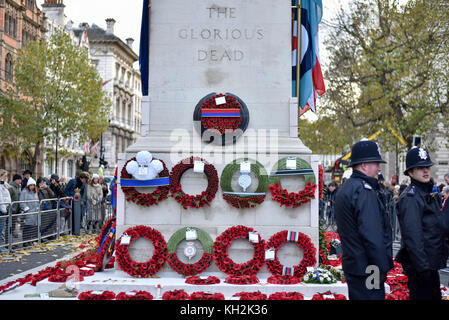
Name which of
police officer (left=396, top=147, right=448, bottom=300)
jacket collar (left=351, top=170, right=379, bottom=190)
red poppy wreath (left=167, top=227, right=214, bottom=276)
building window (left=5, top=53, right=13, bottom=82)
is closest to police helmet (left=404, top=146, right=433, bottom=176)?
police officer (left=396, top=147, right=448, bottom=300)

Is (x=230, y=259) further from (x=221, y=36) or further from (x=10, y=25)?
(x=10, y=25)

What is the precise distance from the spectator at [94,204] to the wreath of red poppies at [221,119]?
1068 cm

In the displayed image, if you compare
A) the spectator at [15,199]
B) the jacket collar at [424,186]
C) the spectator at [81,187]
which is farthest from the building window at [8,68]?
the jacket collar at [424,186]

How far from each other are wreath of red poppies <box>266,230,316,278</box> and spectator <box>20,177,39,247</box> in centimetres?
825

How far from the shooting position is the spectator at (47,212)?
17538 mm

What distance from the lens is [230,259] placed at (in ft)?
34.3

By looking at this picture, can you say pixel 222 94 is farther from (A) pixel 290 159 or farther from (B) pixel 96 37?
(B) pixel 96 37

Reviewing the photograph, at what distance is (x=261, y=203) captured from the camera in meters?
10.7

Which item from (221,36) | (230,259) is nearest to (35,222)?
(230,259)

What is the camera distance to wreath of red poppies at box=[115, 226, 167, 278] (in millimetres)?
10375

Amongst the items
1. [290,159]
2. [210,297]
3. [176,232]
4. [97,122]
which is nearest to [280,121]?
[290,159]

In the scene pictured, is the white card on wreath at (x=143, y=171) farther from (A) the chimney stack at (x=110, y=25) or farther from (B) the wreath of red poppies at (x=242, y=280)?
(A) the chimney stack at (x=110, y=25)

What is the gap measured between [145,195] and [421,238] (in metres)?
5.59

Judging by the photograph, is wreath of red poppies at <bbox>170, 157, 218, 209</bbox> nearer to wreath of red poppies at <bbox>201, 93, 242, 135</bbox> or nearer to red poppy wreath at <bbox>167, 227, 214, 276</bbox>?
red poppy wreath at <bbox>167, 227, 214, 276</bbox>
